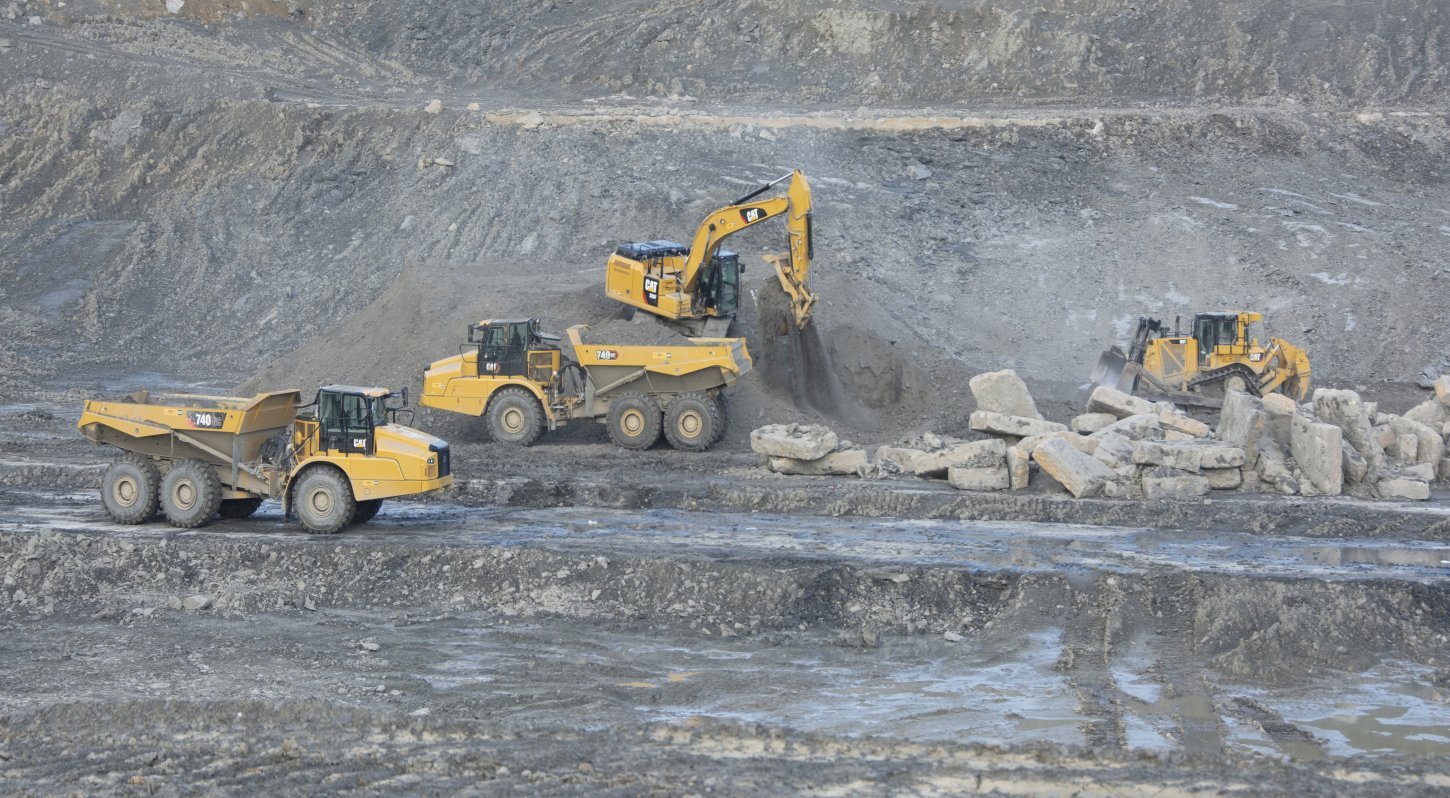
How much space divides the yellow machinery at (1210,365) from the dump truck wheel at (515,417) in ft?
30.5

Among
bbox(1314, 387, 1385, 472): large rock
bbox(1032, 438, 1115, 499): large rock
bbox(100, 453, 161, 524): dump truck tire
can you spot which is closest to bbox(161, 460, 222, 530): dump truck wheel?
bbox(100, 453, 161, 524): dump truck tire

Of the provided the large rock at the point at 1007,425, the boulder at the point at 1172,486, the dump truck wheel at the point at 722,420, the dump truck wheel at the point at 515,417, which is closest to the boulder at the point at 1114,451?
the boulder at the point at 1172,486

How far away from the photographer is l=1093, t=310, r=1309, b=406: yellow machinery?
75.7ft

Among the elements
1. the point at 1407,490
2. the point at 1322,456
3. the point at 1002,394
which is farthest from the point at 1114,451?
the point at 1407,490

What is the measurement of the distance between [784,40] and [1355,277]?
52.0 feet

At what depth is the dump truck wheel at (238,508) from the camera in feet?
51.0

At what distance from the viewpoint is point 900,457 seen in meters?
18.1

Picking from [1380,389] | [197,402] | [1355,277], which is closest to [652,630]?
[197,402]

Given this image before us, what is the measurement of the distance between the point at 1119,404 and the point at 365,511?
33.2ft

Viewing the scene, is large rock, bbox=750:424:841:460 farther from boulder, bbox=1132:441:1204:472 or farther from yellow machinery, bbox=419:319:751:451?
boulder, bbox=1132:441:1204:472

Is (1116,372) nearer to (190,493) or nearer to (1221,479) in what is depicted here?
(1221,479)

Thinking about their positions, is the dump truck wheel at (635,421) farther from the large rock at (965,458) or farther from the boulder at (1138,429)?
the boulder at (1138,429)

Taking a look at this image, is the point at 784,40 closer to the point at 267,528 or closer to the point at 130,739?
the point at 267,528

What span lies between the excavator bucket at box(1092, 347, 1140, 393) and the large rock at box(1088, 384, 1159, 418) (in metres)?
3.01
